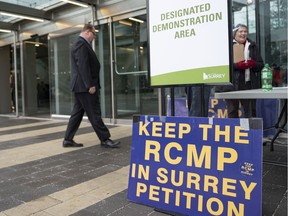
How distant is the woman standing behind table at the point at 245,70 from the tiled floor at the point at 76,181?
72 centimetres

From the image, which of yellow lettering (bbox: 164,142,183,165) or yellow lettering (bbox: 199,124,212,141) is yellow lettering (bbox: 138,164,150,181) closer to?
yellow lettering (bbox: 164,142,183,165)

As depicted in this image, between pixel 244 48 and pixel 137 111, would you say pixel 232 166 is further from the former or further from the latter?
pixel 137 111

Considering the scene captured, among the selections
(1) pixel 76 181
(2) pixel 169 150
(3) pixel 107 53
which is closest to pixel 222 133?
(2) pixel 169 150

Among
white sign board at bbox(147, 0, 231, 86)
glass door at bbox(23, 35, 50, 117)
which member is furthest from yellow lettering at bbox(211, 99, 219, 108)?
glass door at bbox(23, 35, 50, 117)

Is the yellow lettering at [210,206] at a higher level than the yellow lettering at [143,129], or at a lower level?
lower

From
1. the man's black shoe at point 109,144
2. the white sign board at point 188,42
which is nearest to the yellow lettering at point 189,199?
the white sign board at point 188,42

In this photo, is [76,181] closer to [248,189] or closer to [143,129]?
[143,129]

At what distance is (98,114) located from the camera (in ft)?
16.0

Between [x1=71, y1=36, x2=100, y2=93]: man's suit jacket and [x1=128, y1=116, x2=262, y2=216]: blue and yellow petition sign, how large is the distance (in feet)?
7.25

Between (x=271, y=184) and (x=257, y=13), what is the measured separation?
3418mm

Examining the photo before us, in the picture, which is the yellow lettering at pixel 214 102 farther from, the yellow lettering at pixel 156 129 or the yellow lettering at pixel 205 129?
the yellow lettering at pixel 205 129

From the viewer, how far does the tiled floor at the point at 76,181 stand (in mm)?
2596

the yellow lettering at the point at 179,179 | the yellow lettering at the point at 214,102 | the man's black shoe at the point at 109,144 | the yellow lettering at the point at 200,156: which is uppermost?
the yellow lettering at the point at 214,102

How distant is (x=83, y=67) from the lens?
468 cm
